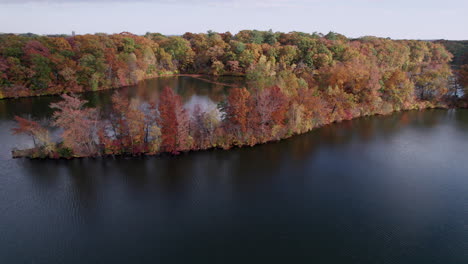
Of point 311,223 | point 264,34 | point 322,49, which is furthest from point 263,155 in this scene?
point 264,34

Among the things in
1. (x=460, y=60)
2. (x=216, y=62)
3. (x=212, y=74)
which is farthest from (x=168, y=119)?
(x=460, y=60)

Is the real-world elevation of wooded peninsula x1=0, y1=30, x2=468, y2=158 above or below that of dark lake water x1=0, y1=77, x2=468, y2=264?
above

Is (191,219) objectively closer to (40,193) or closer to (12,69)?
(40,193)

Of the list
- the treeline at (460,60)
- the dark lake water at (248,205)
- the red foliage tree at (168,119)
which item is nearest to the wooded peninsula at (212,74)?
the red foliage tree at (168,119)

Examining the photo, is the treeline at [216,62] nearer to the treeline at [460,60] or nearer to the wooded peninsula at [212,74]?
the wooded peninsula at [212,74]

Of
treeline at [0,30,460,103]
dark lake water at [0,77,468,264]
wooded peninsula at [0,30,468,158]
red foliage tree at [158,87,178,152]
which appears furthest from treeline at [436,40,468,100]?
→ red foliage tree at [158,87,178,152]

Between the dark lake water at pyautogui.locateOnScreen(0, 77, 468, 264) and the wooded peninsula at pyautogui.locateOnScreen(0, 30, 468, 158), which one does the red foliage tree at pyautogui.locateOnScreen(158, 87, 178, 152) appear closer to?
the wooded peninsula at pyautogui.locateOnScreen(0, 30, 468, 158)
